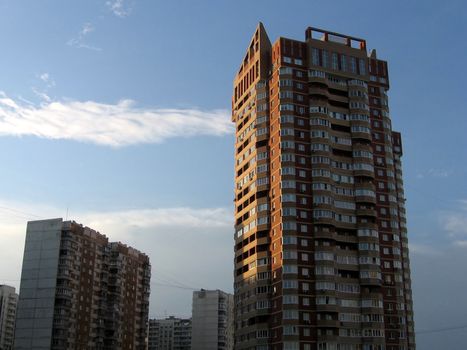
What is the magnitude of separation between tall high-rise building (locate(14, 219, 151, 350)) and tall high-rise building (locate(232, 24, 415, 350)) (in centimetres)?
5566

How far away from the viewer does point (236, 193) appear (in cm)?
14800

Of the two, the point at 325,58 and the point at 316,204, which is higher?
the point at 325,58

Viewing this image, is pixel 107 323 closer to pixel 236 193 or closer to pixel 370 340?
pixel 236 193

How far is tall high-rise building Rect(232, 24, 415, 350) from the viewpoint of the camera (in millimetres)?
123500

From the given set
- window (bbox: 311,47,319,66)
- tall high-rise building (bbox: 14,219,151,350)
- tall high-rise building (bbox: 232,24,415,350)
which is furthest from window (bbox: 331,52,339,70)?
tall high-rise building (bbox: 14,219,151,350)

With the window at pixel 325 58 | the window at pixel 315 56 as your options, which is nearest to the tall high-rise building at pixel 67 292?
the window at pixel 315 56

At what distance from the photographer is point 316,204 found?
129 meters

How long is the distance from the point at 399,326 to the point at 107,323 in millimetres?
93657

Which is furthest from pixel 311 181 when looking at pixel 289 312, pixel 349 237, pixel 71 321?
pixel 71 321

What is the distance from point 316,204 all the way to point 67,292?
7878 cm

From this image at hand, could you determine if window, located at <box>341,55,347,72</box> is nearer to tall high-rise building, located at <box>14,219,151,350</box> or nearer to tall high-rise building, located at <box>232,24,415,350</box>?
tall high-rise building, located at <box>232,24,415,350</box>

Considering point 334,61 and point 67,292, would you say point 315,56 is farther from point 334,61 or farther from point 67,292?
point 67,292

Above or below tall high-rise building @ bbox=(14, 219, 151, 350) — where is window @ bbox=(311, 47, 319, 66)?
above

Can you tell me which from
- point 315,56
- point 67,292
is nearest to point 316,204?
point 315,56
